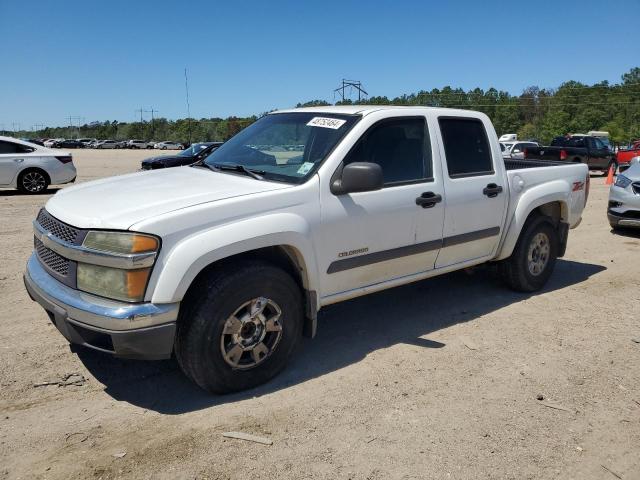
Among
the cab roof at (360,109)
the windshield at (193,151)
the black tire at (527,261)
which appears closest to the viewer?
the cab roof at (360,109)

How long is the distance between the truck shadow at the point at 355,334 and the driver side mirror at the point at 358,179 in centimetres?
131

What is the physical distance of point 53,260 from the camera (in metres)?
3.38

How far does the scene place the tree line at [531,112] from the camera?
8275cm

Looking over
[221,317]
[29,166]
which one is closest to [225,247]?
[221,317]

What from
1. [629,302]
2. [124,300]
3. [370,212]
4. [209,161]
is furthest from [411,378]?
[629,302]

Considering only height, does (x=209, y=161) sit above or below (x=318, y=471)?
above

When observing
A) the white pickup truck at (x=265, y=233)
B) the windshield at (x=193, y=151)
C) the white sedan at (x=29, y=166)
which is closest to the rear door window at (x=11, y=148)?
the white sedan at (x=29, y=166)

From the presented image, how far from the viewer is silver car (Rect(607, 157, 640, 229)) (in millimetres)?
8484

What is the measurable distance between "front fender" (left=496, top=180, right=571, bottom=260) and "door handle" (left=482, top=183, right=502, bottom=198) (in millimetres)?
382

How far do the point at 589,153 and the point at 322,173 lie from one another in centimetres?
2258

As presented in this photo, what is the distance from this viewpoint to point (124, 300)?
298 centimetres

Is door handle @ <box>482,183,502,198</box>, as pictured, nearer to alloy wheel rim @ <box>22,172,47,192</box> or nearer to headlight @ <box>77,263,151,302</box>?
headlight @ <box>77,263,151,302</box>

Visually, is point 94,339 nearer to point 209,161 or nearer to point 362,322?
point 209,161

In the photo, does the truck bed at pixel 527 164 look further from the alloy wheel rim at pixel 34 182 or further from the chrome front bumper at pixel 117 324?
the alloy wheel rim at pixel 34 182
